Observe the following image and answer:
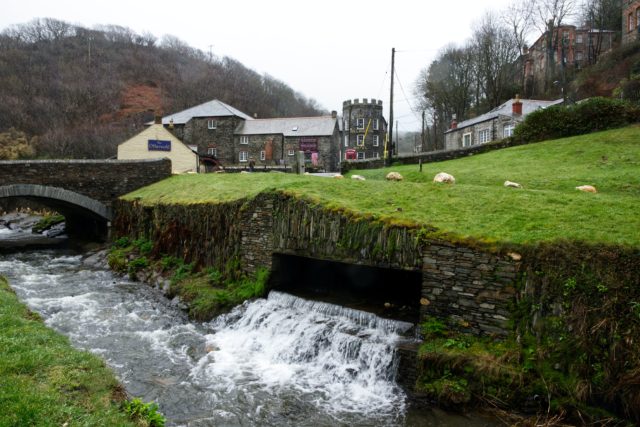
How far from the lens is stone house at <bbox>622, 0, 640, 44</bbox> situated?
37469mm

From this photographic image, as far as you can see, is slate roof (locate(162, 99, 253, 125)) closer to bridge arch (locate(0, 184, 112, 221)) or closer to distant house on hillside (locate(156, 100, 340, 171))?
distant house on hillside (locate(156, 100, 340, 171))

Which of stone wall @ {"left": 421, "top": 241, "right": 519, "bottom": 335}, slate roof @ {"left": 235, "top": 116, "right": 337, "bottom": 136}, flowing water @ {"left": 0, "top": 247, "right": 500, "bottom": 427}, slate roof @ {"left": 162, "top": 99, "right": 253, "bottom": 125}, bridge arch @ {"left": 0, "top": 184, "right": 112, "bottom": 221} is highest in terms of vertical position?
→ slate roof @ {"left": 162, "top": 99, "right": 253, "bottom": 125}

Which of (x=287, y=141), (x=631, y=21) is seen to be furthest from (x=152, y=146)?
(x=631, y=21)

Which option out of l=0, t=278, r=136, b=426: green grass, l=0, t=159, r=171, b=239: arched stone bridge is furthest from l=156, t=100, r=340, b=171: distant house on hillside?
l=0, t=278, r=136, b=426: green grass

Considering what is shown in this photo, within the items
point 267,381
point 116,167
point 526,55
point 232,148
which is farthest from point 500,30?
point 267,381

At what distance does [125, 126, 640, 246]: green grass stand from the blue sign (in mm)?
10261

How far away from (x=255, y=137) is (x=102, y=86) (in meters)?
45.2

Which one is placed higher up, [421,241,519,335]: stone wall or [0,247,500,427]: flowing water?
[421,241,519,335]: stone wall

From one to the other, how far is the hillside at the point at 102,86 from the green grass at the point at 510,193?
44739mm

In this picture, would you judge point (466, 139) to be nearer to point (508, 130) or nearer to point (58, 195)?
point (508, 130)

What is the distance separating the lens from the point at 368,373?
27.4 feet

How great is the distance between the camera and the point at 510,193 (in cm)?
1097

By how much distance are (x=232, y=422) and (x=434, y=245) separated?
506cm

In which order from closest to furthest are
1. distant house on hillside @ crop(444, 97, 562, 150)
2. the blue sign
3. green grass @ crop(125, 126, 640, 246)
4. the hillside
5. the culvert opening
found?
green grass @ crop(125, 126, 640, 246)
the culvert opening
the blue sign
distant house on hillside @ crop(444, 97, 562, 150)
the hillside
